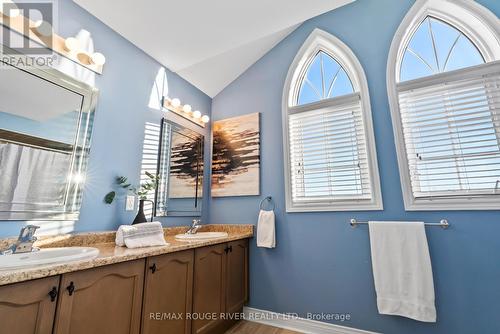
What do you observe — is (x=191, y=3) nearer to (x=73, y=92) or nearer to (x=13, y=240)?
(x=73, y=92)

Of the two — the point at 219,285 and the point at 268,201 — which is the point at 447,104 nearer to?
the point at 268,201

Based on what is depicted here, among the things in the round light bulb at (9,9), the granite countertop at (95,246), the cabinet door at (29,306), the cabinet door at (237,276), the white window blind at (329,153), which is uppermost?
the round light bulb at (9,9)

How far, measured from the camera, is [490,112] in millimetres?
1685

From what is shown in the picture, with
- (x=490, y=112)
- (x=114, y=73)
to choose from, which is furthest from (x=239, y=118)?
(x=490, y=112)

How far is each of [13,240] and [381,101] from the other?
2640mm

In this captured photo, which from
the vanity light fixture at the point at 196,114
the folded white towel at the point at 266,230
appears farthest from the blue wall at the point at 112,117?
the folded white towel at the point at 266,230

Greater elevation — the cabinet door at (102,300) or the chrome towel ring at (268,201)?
the chrome towel ring at (268,201)

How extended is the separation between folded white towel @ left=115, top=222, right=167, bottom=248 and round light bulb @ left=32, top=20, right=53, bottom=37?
4.10 ft

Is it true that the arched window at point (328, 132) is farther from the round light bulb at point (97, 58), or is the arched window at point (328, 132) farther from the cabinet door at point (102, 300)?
the round light bulb at point (97, 58)

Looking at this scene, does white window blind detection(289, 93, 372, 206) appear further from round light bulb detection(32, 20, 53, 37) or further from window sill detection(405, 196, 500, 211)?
round light bulb detection(32, 20, 53, 37)

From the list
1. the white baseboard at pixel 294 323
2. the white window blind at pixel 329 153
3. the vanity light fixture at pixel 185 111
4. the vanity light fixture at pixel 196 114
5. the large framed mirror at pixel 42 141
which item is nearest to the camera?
the large framed mirror at pixel 42 141

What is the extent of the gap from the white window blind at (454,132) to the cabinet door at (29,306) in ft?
7.35

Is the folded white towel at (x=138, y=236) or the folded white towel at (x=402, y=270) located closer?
the folded white towel at (x=138, y=236)

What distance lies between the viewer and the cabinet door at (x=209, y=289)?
1.52 meters
